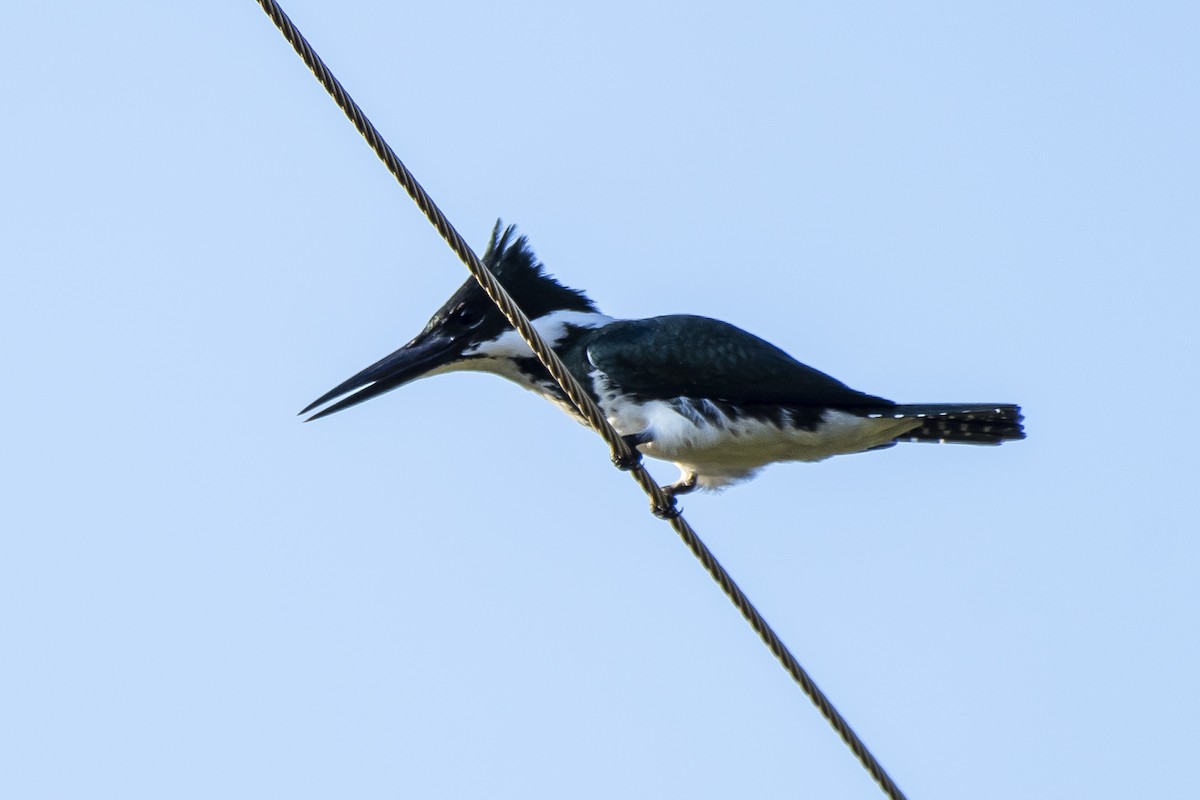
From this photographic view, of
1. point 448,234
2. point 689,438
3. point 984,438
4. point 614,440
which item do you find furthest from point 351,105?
point 984,438

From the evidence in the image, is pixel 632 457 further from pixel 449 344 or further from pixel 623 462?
pixel 449 344

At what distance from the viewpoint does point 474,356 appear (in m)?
6.19

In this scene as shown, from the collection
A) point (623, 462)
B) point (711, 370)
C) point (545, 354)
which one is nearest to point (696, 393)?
point (711, 370)

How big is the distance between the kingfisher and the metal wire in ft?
3.54

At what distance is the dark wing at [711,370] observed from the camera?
5672 millimetres

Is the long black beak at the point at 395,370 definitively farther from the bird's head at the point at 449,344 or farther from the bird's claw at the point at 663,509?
the bird's claw at the point at 663,509

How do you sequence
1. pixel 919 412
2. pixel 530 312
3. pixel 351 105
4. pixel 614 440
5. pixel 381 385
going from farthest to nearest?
pixel 530 312, pixel 381 385, pixel 919 412, pixel 614 440, pixel 351 105

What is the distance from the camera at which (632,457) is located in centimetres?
488

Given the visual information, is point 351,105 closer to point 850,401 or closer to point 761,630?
point 761,630

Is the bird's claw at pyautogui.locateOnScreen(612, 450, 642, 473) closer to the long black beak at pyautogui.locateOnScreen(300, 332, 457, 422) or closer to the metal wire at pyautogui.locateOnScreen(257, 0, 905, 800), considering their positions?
the metal wire at pyautogui.locateOnScreen(257, 0, 905, 800)

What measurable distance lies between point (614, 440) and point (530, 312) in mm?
2068

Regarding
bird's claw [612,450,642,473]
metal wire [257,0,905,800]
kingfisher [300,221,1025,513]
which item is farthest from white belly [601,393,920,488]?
metal wire [257,0,905,800]

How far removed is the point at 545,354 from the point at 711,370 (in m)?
1.89

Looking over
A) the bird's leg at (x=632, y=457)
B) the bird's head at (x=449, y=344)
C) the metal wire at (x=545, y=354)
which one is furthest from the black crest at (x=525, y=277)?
the metal wire at (x=545, y=354)
